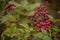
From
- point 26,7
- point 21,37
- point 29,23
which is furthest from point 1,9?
point 21,37

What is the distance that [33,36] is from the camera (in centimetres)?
156

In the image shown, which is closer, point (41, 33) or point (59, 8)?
point (41, 33)

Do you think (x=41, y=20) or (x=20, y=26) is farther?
(x=20, y=26)

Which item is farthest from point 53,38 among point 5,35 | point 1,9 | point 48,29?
point 1,9

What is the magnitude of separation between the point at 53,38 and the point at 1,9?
677mm

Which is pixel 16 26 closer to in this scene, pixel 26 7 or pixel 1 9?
pixel 26 7

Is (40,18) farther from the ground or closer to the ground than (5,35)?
farther from the ground

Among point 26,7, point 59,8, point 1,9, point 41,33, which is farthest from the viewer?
point 59,8

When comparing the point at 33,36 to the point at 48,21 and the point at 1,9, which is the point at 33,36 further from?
the point at 1,9

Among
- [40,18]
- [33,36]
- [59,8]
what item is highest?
[40,18]

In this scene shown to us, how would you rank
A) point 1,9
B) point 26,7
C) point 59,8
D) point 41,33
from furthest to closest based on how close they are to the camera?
point 59,8 < point 1,9 < point 26,7 < point 41,33

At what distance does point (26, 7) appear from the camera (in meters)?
1.90

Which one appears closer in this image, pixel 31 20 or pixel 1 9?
pixel 31 20

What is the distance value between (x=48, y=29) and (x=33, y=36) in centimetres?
12
